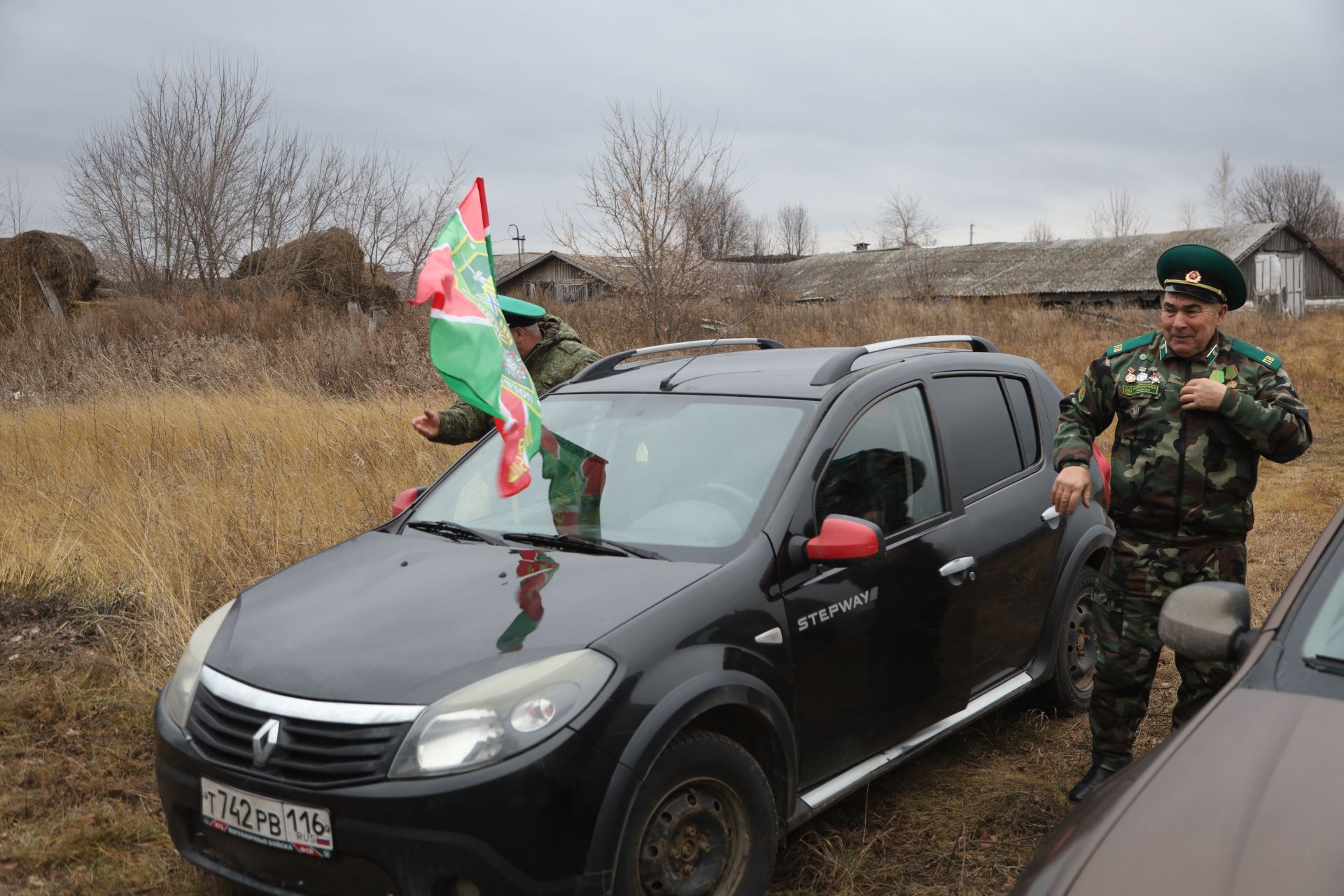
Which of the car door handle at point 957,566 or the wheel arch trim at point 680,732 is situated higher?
the car door handle at point 957,566

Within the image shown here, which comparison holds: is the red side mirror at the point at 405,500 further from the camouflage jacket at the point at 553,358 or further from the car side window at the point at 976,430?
the car side window at the point at 976,430

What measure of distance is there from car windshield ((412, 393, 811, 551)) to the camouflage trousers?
135cm

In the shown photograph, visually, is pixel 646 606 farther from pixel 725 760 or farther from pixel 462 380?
pixel 462 380

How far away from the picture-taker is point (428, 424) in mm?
Answer: 4910

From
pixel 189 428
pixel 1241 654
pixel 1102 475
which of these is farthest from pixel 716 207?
pixel 1241 654

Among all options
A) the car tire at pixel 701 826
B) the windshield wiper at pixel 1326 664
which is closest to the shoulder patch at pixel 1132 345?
the windshield wiper at pixel 1326 664

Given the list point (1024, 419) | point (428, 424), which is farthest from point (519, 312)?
point (1024, 419)

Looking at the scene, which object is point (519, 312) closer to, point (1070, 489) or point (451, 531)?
point (451, 531)

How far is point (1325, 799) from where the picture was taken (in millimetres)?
1857

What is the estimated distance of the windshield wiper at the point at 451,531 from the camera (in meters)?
3.58

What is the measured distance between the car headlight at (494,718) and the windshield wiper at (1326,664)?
5.16ft

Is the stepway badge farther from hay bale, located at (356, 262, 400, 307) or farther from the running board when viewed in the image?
hay bale, located at (356, 262, 400, 307)

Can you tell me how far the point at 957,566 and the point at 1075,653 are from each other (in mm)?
1315

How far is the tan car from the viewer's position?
1.74m
